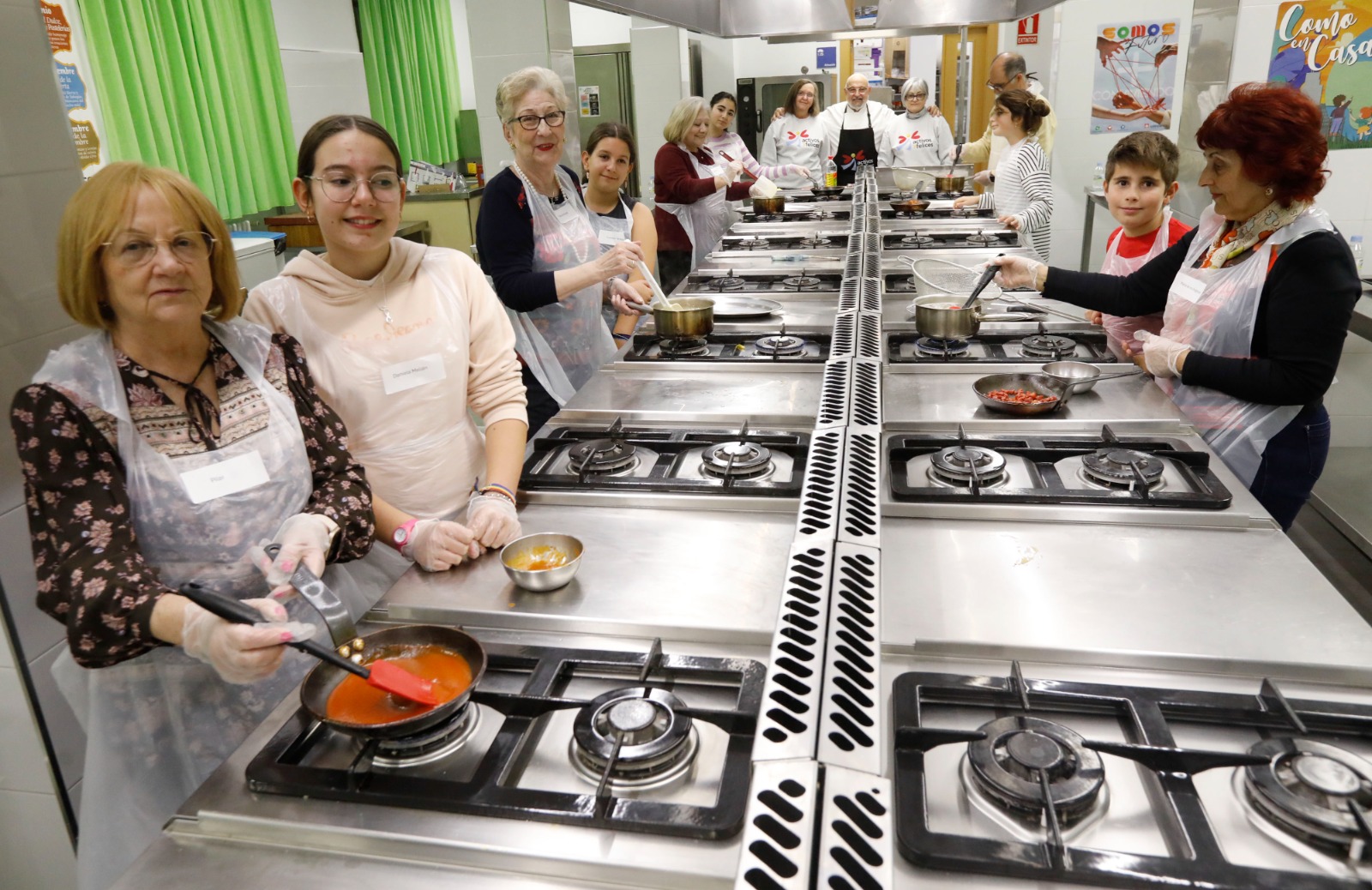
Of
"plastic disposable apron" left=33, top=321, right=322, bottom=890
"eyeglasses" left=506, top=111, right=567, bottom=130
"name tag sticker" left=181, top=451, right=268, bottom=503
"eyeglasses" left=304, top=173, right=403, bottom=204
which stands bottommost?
"plastic disposable apron" left=33, top=321, right=322, bottom=890

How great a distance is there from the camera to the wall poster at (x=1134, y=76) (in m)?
5.93

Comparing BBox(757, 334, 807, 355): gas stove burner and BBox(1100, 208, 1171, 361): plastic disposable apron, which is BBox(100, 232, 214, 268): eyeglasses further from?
BBox(1100, 208, 1171, 361): plastic disposable apron

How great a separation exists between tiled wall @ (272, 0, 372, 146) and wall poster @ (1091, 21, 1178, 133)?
5.69m

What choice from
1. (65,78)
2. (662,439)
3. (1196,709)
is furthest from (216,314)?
(65,78)

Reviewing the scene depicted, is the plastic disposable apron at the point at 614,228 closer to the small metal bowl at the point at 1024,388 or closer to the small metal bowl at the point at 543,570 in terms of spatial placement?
the small metal bowl at the point at 1024,388

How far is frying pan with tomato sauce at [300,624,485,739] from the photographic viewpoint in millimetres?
948

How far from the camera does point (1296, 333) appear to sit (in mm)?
1794

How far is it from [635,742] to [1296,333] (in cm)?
166

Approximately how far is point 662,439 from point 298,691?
2.93 ft

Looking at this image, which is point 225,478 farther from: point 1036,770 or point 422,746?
point 1036,770

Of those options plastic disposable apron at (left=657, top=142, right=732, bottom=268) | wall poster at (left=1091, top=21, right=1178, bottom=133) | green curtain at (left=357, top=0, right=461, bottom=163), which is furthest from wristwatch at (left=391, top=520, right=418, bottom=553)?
green curtain at (left=357, top=0, right=461, bottom=163)

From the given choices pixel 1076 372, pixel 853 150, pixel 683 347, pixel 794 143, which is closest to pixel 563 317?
pixel 683 347

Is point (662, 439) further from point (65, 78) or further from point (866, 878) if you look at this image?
point (65, 78)

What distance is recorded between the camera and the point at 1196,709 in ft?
3.22
